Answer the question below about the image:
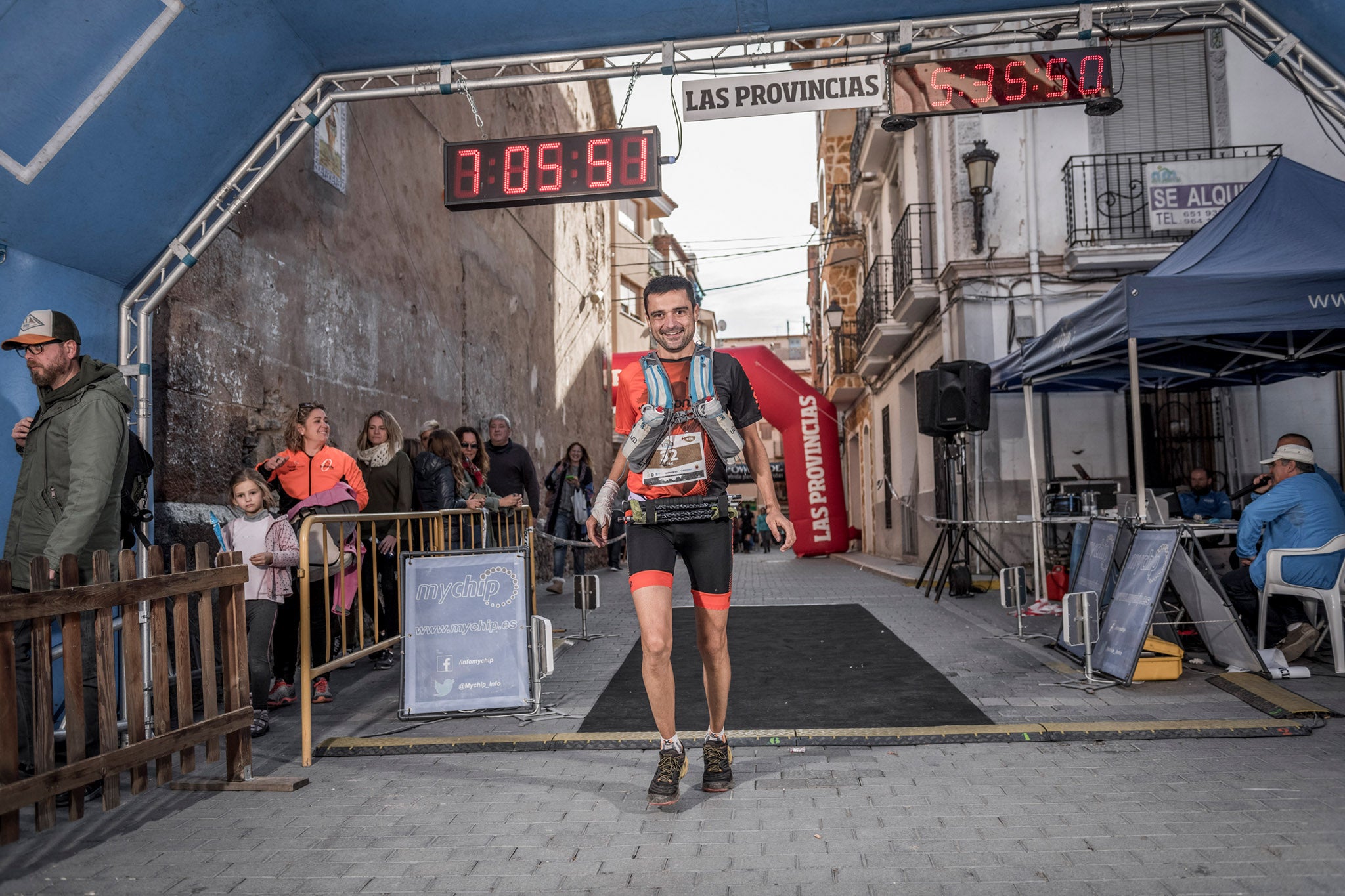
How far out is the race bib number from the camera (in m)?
4.21

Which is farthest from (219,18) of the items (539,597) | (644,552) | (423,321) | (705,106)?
(539,597)

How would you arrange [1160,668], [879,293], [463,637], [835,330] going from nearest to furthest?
1. [463,637]
2. [1160,668]
3. [879,293]
4. [835,330]

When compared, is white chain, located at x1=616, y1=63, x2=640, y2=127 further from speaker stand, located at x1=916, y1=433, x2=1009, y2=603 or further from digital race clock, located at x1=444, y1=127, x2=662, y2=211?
speaker stand, located at x1=916, y1=433, x2=1009, y2=603

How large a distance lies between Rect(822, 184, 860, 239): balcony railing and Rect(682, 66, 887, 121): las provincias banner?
2118cm

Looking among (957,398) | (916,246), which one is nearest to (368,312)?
(957,398)

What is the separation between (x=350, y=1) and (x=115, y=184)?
1.65m

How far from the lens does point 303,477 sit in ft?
22.4

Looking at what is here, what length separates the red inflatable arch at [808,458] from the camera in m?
22.6

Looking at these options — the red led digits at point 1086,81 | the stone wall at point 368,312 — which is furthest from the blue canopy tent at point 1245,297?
the stone wall at point 368,312

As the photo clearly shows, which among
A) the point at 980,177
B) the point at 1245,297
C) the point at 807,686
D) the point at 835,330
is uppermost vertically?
the point at 980,177

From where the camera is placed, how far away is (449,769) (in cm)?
475

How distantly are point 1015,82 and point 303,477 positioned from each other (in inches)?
223

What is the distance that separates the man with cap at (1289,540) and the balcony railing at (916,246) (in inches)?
383

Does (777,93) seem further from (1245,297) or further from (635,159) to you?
(1245,297)
